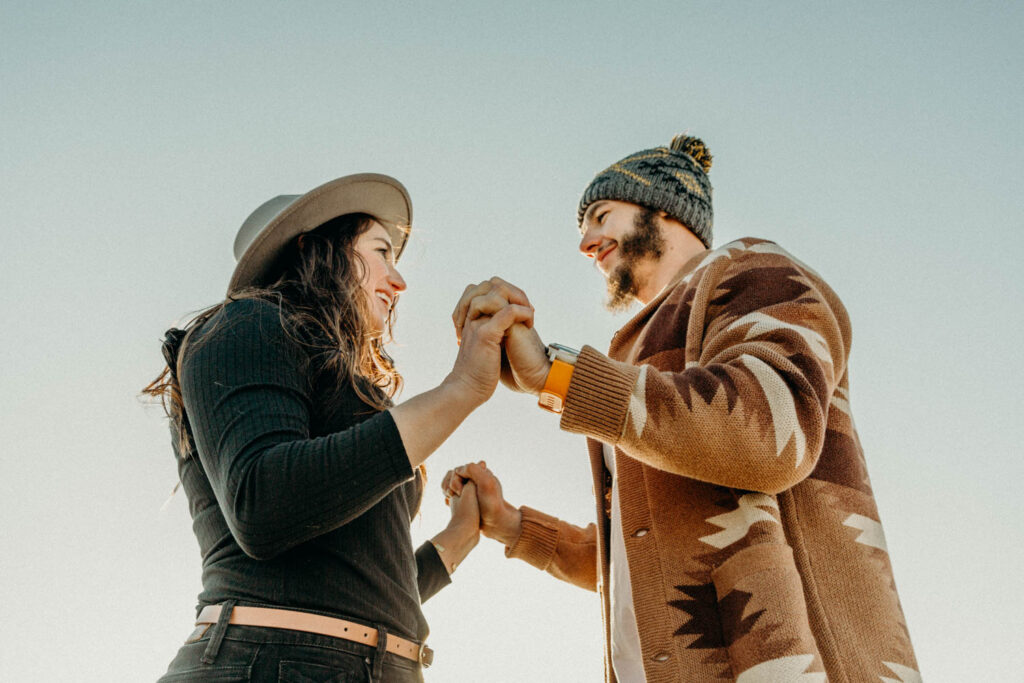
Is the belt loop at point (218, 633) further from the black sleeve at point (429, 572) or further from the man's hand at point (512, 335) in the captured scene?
the black sleeve at point (429, 572)

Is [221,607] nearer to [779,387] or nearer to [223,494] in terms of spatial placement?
[223,494]

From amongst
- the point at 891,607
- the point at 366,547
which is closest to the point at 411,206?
the point at 366,547

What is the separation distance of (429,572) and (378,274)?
115 centimetres

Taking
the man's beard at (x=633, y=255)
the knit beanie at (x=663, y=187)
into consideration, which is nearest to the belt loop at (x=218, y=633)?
the man's beard at (x=633, y=255)

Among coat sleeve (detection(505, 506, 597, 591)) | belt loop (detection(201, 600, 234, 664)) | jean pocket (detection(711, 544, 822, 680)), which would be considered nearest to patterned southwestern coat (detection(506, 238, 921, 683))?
jean pocket (detection(711, 544, 822, 680))

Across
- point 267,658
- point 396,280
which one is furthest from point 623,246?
point 267,658

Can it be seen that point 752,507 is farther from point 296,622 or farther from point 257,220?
point 257,220

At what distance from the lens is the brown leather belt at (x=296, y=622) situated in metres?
1.94

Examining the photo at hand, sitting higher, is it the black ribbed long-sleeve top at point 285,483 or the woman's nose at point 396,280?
the woman's nose at point 396,280

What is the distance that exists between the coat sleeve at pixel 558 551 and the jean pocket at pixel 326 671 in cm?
148

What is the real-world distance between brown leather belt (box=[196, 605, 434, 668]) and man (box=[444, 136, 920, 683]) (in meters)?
0.74

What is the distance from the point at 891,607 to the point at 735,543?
1.55ft

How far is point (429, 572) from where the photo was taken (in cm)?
307

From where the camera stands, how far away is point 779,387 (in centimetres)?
209
